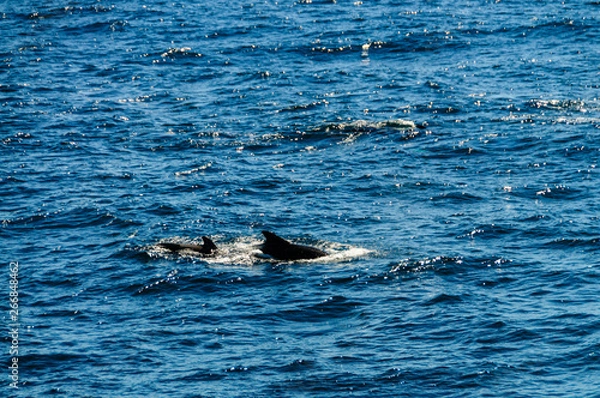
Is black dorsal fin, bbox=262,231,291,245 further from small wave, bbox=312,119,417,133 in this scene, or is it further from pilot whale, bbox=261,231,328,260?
small wave, bbox=312,119,417,133

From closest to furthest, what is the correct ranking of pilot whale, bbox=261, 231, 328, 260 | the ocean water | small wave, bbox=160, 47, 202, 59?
1. the ocean water
2. pilot whale, bbox=261, 231, 328, 260
3. small wave, bbox=160, 47, 202, 59

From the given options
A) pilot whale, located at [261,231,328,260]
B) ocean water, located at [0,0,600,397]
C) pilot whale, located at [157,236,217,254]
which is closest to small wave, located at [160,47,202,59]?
ocean water, located at [0,0,600,397]

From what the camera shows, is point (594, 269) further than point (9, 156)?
No

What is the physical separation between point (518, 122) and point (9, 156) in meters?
23.4

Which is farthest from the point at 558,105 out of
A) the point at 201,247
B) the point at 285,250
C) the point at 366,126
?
the point at 201,247

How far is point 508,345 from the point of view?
34.0 metres

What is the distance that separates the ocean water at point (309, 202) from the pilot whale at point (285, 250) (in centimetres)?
54

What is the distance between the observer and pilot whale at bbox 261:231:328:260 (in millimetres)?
40281

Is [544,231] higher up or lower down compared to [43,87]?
lower down

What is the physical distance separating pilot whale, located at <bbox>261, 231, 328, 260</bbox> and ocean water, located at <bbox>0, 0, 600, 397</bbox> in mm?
539

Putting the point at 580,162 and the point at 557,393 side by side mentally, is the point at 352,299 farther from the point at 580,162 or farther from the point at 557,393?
the point at 580,162

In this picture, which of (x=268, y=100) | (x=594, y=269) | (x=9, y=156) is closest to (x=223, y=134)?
(x=268, y=100)

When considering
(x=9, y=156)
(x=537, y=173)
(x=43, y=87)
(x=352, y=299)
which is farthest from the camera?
(x=43, y=87)

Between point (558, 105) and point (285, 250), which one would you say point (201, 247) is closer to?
point (285, 250)
